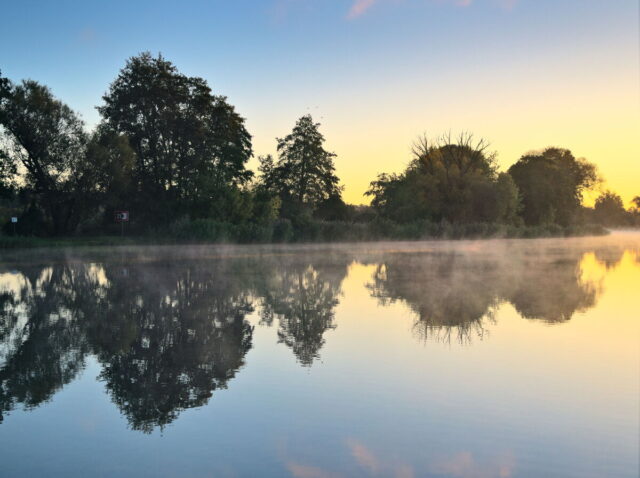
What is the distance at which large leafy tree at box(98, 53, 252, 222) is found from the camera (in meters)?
57.5

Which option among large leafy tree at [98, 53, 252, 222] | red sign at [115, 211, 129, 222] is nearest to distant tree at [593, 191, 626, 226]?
large leafy tree at [98, 53, 252, 222]

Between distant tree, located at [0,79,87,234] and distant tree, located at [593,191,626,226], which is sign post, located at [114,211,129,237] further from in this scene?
distant tree, located at [593,191,626,226]

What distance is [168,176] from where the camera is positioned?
6034 cm

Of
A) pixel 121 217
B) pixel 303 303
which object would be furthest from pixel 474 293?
pixel 121 217

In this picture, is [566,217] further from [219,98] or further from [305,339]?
[305,339]

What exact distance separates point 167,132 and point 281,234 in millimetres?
15010

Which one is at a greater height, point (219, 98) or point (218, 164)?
point (219, 98)

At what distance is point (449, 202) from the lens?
74812 millimetres

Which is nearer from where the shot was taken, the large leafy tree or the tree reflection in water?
the tree reflection in water

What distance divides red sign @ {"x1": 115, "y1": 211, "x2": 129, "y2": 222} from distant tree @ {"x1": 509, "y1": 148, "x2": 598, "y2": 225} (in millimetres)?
52612

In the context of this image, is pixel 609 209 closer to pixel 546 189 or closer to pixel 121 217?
pixel 546 189

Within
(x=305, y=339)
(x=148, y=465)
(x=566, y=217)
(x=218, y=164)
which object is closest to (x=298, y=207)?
(x=218, y=164)

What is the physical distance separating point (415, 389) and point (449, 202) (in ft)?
224

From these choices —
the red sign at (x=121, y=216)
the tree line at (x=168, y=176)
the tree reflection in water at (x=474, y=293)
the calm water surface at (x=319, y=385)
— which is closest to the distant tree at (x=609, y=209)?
the tree line at (x=168, y=176)
